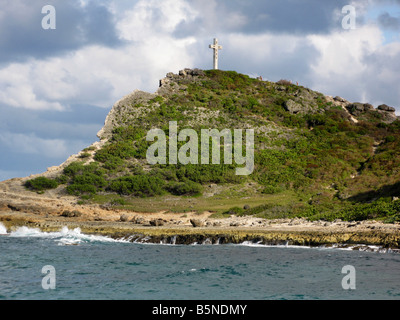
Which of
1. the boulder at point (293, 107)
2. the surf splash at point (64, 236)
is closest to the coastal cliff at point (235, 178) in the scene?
the boulder at point (293, 107)

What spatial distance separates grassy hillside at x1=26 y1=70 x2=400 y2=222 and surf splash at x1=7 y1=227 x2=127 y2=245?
35.3 feet

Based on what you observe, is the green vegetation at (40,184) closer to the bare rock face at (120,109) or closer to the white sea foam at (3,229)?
the white sea foam at (3,229)

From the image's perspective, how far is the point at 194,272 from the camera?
18750 mm

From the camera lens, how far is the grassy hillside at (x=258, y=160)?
43213 mm

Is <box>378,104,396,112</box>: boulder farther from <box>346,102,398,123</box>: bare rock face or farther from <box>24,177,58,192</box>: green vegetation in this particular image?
<box>24,177,58,192</box>: green vegetation

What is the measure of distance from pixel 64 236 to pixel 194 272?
17640 mm

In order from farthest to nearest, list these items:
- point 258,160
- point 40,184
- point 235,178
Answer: point 258,160
point 235,178
point 40,184

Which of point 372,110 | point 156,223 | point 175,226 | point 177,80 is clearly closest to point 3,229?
point 156,223

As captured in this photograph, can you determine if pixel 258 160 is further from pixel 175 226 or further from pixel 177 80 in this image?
pixel 177 80

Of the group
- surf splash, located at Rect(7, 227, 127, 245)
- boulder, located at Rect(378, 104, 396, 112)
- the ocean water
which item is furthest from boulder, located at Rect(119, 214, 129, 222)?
boulder, located at Rect(378, 104, 396, 112)

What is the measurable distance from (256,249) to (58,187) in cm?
3216

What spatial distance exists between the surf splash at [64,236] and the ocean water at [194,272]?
2.39 m
